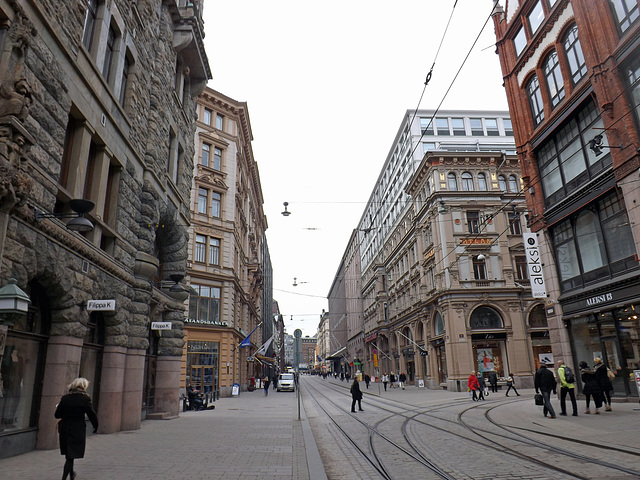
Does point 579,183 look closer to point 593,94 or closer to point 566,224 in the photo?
point 566,224

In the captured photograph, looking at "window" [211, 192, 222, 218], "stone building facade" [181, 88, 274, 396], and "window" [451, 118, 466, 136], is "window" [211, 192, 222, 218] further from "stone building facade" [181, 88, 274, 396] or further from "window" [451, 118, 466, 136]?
"window" [451, 118, 466, 136]

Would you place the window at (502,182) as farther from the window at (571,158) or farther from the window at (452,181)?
the window at (571,158)

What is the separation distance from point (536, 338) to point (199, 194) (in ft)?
96.7

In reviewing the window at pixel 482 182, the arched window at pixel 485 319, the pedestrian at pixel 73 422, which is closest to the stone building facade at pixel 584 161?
the pedestrian at pixel 73 422

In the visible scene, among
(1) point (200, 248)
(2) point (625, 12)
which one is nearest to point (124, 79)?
(2) point (625, 12)

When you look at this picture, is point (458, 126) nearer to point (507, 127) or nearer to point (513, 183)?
point (507, 127)

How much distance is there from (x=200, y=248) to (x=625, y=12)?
28.5 m

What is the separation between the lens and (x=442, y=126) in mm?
52000

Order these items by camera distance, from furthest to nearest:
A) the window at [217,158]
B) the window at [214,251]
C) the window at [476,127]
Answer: the window at [476,127]
the window at [217,158]
the window at [214,251]

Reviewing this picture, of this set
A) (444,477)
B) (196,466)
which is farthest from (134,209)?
(444,477)

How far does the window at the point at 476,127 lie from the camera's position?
52.5 meters

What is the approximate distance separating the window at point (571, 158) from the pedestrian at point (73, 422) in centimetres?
1883

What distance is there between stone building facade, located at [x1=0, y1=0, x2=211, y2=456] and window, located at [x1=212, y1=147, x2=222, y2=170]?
737 inches

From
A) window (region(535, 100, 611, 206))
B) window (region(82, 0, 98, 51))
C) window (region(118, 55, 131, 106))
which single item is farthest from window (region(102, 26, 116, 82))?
window (region(535, 100, 611, 206))
